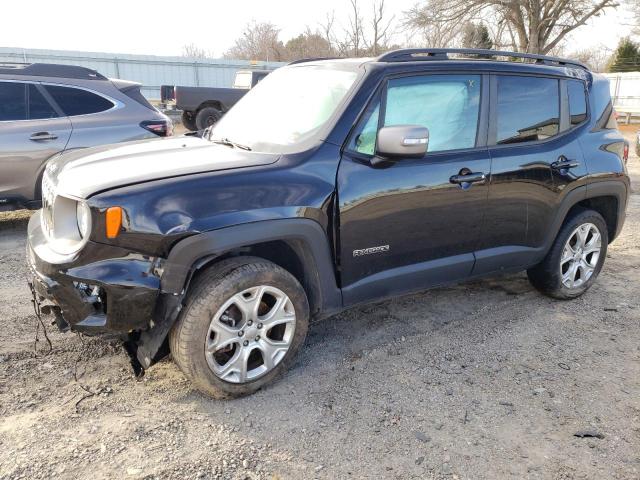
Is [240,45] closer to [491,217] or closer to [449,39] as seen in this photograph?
[449,39]

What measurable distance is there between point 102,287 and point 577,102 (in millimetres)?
3810

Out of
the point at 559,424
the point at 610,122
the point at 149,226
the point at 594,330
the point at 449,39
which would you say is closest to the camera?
the point at 149,226

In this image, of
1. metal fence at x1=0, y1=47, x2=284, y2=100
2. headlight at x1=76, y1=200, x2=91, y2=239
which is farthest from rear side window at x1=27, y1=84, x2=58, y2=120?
metal fence at x1=0, y1=47, x2=284, y2=100

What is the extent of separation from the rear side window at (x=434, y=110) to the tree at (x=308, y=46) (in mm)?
33238

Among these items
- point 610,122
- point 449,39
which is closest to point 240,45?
point 449,39

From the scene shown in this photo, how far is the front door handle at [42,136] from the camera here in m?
5.76

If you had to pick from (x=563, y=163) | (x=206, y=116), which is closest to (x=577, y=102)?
(x=563, y=163)

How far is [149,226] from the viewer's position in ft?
8.48

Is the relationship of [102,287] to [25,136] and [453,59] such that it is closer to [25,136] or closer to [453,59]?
[453,59]

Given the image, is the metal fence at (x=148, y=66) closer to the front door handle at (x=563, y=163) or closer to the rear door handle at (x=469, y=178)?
the front door handle at (x=563, y=163)

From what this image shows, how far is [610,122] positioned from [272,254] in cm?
329

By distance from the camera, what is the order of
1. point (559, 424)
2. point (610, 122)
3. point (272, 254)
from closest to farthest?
1. point (559, 424)
2. point (272, 254)
3. point (610, 122)

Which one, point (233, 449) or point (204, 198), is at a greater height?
point (204, 198)

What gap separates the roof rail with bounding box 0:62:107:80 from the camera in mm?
5969
